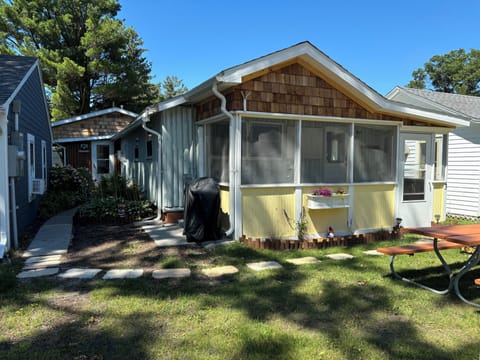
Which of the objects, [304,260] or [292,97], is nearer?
[304,260]

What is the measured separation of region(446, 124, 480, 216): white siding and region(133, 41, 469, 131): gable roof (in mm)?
2581

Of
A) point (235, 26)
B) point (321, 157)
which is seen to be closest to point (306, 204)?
point (321, 157)

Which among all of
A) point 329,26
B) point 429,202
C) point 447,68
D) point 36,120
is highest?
point 447,68

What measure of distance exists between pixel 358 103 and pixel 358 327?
4647 millimetres

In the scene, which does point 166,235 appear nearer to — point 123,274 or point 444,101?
point 123,274

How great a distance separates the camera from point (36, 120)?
888 cm

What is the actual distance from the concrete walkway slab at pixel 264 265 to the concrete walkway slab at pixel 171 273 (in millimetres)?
885

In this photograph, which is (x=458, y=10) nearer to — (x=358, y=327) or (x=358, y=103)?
(x=358, y=103)

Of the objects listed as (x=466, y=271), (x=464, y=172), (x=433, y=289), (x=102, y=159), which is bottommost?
(x=433, y=289)

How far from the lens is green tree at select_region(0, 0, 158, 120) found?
60.8ft

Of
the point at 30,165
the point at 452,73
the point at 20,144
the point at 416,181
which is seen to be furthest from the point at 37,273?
the point at 452,73

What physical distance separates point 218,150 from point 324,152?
2015mm

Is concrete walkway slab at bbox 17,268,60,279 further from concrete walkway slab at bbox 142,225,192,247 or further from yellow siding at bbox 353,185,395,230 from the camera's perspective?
yellow siding at bbox 353,185,395,230

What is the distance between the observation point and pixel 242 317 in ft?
10.4
